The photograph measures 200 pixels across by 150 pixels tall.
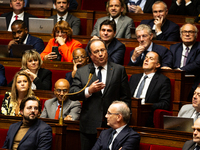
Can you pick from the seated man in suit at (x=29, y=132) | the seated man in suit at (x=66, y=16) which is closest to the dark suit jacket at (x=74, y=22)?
the seated man in suit at (x=66, y=16)

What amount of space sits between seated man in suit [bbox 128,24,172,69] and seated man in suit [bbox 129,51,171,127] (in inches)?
7.4

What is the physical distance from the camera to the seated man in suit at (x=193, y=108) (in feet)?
5.67

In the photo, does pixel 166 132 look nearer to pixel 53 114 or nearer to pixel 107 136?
pixel 107 136

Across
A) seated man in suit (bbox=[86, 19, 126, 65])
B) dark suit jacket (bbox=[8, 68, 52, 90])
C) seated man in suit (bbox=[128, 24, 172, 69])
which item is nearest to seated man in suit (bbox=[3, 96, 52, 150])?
dark suit jacket (bbox=[8, 68, 52, 90])

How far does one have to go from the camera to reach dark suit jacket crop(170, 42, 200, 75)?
228 cm

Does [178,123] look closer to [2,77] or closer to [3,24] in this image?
[2,77]

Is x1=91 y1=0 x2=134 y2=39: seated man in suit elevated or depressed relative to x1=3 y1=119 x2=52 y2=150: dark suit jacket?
elevated

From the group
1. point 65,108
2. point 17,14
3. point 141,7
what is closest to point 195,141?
point 65,108

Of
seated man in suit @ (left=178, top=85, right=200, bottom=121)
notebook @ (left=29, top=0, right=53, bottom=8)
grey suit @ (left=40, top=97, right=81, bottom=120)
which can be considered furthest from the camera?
notebook @ (left=29, top=0, right=53, bottom=8)

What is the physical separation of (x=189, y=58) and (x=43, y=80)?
0.90 metres

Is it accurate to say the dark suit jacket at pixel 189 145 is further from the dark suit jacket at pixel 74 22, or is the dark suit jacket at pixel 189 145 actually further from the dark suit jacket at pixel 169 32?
the dark suit jacket at pixel 74 22

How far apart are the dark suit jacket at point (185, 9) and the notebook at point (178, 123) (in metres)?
1.58

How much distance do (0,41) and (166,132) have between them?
5.80ft

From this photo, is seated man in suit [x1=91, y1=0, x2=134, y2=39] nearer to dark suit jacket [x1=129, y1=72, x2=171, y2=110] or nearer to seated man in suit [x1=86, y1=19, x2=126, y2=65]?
seated man in suit [x1=86, y1=19, x2=126, y2=65]
